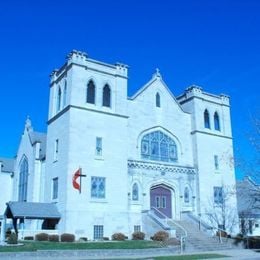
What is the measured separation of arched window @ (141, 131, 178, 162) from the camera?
127 feet

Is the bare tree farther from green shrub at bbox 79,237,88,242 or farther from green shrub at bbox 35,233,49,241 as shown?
green shrub at bbox 35,233,49,241

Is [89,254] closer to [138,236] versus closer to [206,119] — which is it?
[138,236]

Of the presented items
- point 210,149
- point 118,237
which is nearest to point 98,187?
point 118,237

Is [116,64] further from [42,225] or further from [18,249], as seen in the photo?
[18,249]

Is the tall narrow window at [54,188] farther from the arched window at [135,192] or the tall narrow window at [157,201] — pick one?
the tall narrow window at [157,201]

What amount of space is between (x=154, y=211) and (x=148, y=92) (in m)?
12.1

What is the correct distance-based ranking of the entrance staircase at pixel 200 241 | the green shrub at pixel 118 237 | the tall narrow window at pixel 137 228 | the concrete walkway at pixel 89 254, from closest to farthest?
the concrete walkway at pixel 89 254
the entrance staircase at pixel 200 241
the green shrub at pixel 118 237
the tall narrow window at pixel 137 228

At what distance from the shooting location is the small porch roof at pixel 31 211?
99.0 feet

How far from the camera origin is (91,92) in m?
36.0

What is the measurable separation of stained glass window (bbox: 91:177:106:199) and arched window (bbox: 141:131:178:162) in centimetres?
606

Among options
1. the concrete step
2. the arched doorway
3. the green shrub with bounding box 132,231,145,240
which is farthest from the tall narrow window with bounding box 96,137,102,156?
the concrete step

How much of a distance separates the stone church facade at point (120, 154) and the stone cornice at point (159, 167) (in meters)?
0.10

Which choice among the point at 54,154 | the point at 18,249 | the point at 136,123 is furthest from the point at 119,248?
the point at 136,123

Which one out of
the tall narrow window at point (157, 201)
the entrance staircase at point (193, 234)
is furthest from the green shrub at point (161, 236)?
the tall narrow window at point (157, 201)
